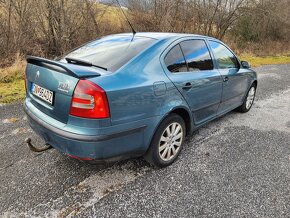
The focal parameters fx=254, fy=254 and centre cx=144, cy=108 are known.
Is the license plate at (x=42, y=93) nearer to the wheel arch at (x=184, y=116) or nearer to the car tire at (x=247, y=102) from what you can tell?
the wheel arch at (x=184, y=116)

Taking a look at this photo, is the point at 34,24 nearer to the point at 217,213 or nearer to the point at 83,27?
the point at 83,27

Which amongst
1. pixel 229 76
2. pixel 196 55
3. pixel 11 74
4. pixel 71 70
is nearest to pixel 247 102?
pixel 229 76

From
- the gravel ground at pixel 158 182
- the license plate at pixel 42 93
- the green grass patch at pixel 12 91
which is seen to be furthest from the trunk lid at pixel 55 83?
the green grass patch at pixel 12 91

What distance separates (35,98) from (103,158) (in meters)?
1.13

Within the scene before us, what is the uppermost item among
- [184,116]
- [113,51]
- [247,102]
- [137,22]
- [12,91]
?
[137,22]

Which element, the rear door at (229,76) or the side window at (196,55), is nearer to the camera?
the side window at (196,55)

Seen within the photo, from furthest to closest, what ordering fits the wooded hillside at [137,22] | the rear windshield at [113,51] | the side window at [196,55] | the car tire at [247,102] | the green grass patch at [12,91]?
the wooded hillside at [137,22] → the green grass patch at [12,91] → the car tire at [247,102] → the side window at [196,55] → the rear windshield at [113,51]

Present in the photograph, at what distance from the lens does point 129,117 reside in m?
2.49

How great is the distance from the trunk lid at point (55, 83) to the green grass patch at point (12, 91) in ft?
9.79

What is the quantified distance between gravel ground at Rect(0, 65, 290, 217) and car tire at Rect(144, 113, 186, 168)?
136mm

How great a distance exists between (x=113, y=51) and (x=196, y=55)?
1.23 m

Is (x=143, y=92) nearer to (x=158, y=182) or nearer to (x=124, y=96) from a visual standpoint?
(x=124, y=96)

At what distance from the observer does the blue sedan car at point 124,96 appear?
2348mm

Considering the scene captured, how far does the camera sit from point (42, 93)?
2.74 meters
